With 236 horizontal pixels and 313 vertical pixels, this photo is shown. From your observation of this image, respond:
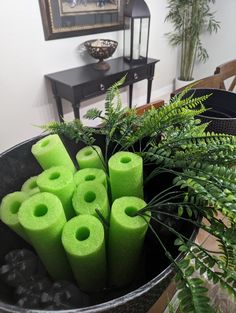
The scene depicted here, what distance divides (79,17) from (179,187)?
2.05 metres

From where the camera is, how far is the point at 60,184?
0.42 m

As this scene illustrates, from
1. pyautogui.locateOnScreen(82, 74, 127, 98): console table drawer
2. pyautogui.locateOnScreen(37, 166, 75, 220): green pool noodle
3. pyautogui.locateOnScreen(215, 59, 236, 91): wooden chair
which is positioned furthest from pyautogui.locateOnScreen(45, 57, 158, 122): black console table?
pyautogui.locateOnScreen(37, 166, 75, 220): green pool noodle

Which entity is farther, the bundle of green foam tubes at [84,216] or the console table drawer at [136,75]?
the console table drawer at [136,75]

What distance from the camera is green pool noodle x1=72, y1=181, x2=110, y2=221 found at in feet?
1.34

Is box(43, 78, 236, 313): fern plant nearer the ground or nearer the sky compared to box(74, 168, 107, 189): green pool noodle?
nearer the sky

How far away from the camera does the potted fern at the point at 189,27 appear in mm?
2762

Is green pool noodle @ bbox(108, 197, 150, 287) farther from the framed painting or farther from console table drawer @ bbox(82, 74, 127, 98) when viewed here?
the framed painting

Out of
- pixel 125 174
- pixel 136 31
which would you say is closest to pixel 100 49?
pixel 136 31

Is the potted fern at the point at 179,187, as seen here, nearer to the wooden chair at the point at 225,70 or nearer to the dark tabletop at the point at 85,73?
the wooden chair at the point at 225,70

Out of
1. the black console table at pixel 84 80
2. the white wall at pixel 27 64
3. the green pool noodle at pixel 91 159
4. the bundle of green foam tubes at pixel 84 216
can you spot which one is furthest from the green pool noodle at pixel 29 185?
the white wall at pixel 27 64

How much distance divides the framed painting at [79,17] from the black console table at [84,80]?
31 centimetres

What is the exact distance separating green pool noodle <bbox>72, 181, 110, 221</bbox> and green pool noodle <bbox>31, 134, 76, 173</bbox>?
0.07 meters

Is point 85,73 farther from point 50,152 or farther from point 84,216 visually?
point 84,216

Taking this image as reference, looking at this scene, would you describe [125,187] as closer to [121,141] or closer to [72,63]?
[121,141]
